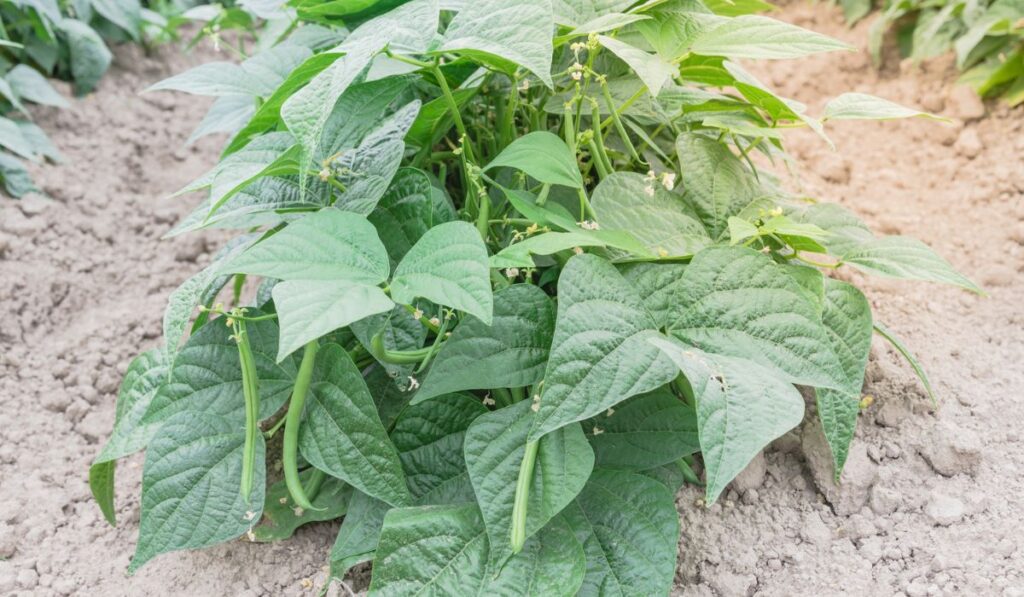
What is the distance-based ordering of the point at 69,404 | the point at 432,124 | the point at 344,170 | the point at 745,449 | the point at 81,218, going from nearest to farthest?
the point at 745,449, the point at 344,170, the point at 432,124, the point at 69,404, the point at 81,218

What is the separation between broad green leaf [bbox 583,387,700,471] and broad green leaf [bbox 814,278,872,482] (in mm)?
144

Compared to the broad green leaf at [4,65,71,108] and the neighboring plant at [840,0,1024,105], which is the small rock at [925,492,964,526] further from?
the broad green leaf at [4,65,71,108]

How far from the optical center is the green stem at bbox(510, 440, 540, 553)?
82 centimetres

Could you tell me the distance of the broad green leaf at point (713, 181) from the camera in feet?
3.52

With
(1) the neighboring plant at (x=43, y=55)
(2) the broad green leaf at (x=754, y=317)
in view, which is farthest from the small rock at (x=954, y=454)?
(1) the neighboring plant at (x=43, y=55)

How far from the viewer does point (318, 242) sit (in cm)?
84

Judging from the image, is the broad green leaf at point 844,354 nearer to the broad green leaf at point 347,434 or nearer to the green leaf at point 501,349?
the green leaf at point 501,349

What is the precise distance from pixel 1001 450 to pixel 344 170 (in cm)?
85

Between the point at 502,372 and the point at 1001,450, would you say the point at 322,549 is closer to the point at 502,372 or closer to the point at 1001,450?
the point at 502,372

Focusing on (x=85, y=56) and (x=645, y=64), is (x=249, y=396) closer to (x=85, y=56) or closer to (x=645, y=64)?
(x=645, y=64)

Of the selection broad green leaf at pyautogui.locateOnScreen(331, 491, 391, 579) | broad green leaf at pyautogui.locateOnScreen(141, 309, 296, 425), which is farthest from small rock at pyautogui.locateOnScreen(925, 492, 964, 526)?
broad green leaf at pyautogui.locateOnScreen(141, 309, 296, 425)

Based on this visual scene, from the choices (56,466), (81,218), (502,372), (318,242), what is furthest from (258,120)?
(81,218)

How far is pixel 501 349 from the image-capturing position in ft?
2.96

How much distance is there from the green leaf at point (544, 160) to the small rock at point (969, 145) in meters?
1.10
